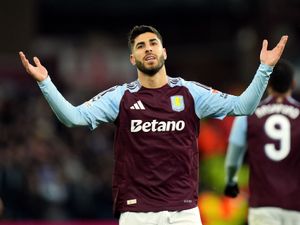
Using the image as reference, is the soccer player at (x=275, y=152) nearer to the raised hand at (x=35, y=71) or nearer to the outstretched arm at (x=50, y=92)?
the outstretched arm at (x=50, y=92)

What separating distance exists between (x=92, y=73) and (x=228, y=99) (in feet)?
57.1

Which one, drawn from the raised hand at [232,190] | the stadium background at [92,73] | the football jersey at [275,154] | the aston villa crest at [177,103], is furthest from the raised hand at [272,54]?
the stadium background at [92,73]

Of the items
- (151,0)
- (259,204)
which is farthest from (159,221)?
(151,0)

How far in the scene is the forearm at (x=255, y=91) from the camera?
8734 mm

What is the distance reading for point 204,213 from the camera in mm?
15836

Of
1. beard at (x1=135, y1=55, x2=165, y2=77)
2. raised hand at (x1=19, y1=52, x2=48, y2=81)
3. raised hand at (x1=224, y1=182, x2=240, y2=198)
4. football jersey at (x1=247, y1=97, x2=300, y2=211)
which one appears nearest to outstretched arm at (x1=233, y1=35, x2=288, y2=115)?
beard at (x1=135, y1=55, x2=165, y2=77)

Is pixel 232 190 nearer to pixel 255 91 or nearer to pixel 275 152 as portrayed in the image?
pixel 275 152

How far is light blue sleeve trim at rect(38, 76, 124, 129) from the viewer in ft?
28.3

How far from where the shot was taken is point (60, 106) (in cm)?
866

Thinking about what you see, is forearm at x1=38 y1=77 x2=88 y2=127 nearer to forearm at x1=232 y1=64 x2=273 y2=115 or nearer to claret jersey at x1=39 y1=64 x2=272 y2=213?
claret jersey at x1=39 y1=64 x2=272 y2=213

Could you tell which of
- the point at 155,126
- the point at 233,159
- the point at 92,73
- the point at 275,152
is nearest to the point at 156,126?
the point at 155,126

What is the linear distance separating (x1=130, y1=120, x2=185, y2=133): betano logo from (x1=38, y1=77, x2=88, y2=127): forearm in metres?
0.37

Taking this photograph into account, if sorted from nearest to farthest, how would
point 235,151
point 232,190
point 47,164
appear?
point 235,151
point 232,190
point 47,164

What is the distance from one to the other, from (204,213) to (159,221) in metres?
7.11
